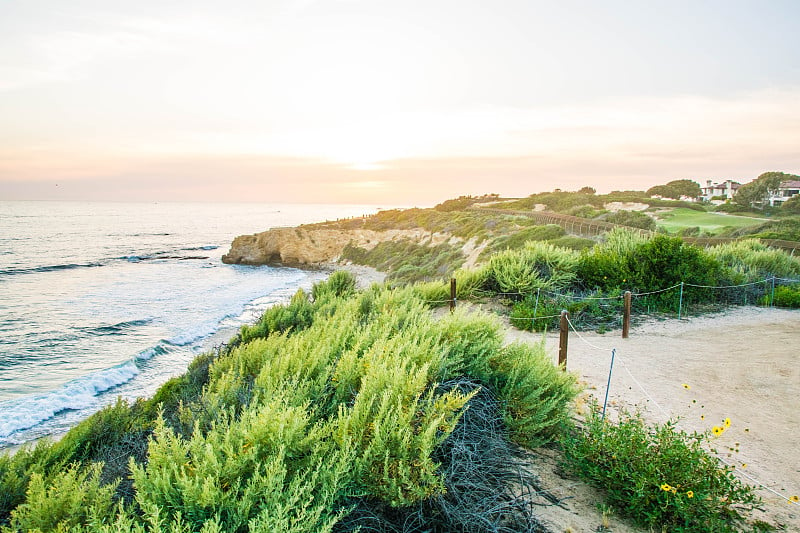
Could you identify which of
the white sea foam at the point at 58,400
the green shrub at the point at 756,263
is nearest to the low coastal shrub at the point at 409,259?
the green shrub at the point at 756,263

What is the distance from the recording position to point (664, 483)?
3.43 metres

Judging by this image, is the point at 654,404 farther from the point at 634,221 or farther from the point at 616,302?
the point at 634,221

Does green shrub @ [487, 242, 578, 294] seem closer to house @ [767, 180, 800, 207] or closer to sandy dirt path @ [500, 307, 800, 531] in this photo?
sandy dirt path @ [500, 307, 800, 531]

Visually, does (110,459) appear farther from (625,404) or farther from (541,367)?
(625,404)

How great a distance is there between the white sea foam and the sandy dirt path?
398 inches

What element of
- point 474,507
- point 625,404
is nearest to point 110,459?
point 474,507

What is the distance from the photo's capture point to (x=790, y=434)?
18.2ft

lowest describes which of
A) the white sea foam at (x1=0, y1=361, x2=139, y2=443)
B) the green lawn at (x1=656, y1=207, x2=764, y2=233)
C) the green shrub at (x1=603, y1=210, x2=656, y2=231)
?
the white sea foam at (x1=0, y1=361, x2=139, y2=443)

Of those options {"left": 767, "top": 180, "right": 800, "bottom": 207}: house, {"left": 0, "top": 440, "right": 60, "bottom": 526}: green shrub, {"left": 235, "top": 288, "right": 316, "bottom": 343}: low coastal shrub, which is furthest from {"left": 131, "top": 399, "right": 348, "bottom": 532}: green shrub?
{"left": 767, "top": 180, "right": 800, "bottom": 207}: house

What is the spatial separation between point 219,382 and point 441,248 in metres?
27.4

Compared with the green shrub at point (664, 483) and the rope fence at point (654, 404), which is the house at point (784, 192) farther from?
the green shrub at point (664, 483)

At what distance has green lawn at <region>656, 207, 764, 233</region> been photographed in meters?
29.3

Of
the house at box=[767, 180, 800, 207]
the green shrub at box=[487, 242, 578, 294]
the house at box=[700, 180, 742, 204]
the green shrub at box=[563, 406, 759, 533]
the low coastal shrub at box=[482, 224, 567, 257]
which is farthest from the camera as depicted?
the house at box=[700, 180, 742, 204]

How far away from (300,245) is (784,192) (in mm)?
62182
